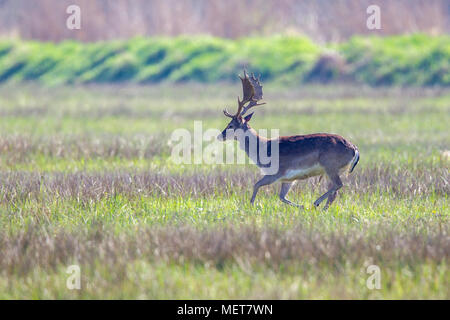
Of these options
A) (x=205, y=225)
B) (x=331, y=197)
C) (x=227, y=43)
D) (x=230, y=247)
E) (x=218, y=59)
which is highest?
(x=227, y=43)

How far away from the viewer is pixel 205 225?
251 inches

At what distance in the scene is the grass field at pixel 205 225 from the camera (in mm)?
5012

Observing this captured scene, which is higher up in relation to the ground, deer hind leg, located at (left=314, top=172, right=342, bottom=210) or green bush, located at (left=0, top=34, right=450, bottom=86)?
green bush, located at (left=0, top=34, right=450, bottom=86)

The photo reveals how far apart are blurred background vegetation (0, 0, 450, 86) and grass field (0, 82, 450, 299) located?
36.5 feet

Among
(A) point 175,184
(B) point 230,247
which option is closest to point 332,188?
(A) point 175,184

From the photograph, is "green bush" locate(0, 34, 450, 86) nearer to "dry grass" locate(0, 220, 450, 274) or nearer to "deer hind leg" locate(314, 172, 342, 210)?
"deer hind leg" locate(314, 172, 342, 210)

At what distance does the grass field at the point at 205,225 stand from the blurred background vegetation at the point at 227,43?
36.5 ft

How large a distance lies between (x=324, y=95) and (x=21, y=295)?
54.4ft

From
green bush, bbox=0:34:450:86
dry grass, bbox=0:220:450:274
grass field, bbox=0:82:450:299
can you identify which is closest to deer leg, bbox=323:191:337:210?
grass field, bbox=0:82:450:299

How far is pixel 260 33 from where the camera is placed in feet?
101

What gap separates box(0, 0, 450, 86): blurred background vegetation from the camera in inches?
944

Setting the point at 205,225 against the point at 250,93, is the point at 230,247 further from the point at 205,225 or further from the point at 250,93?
the point at 250,93

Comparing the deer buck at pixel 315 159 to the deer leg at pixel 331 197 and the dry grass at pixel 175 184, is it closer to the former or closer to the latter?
the deer leg at pixel 331 197

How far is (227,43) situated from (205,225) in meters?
22.7
